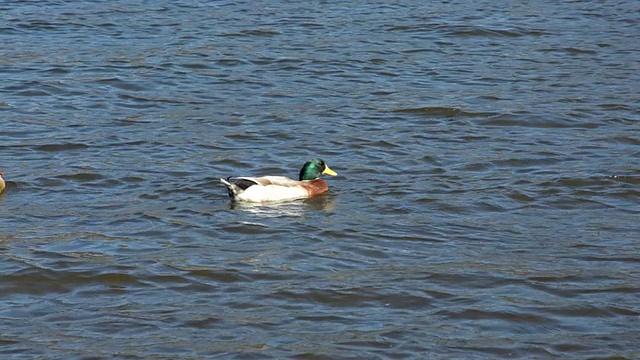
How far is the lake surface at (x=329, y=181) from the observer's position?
8.74 m

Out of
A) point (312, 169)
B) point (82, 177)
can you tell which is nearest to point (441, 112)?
point (312, 169)

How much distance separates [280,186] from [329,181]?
87 cm

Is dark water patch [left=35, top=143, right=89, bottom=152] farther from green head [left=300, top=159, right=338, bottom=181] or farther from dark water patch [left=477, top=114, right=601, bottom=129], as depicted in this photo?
dark water patch [left=477, top=114, right=601, bottom=129]

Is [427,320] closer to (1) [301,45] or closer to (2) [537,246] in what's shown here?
(2) [537,246]

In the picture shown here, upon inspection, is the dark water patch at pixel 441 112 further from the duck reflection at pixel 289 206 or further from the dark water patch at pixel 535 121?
the duck reflection at pixel 289 206

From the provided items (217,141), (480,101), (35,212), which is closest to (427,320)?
(35,212)

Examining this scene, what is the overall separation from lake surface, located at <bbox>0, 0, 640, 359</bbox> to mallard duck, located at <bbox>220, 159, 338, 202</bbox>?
0.45 feet

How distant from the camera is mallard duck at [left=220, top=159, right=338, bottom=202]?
12008 millimetres

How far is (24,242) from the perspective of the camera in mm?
10539

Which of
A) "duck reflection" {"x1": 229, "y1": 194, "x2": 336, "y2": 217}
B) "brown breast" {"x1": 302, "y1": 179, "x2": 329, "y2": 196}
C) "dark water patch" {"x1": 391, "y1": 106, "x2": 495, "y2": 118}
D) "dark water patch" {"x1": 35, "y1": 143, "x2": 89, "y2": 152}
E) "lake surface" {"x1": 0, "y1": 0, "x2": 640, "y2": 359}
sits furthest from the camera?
"dark water patch" {"x1": 391, "y1": 106, "x2": 495, "y2": 118}

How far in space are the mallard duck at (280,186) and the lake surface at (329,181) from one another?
5.4 inches

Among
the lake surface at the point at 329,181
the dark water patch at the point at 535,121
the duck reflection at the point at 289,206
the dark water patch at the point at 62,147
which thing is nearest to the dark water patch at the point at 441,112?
the lake surface at the point at 329,181

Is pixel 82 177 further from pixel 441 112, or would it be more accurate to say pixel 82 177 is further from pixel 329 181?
pixel 441 112

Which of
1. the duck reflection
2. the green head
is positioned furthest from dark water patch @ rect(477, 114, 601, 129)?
the duck reflection
